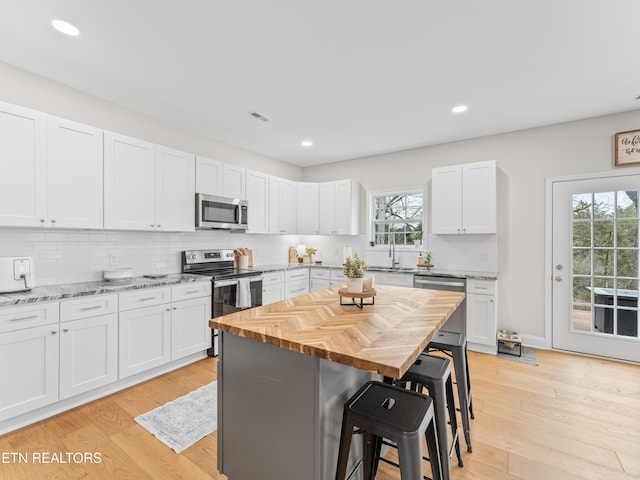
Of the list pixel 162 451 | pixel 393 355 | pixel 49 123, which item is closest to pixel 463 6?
pixel 393 355

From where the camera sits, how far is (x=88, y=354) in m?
2.55

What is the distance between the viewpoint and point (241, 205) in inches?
169

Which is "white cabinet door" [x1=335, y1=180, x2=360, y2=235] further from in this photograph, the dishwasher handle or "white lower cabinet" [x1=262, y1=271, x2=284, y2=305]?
the dishwasher handle

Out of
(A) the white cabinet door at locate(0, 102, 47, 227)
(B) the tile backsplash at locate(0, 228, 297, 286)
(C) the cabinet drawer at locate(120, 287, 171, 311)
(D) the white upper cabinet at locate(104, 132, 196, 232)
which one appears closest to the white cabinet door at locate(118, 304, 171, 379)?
(C) the cabinet drawer at locate(120, 287, 171, 311)

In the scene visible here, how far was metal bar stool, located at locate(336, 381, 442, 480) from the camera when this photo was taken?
1.23 m

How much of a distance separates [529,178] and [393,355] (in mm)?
3837

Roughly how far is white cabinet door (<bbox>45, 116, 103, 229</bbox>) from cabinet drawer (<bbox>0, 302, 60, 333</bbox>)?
70cm

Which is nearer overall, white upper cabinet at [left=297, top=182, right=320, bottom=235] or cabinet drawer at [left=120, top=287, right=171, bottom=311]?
cabinet drawer at [left=120, top=287, right=171, bottom=311]

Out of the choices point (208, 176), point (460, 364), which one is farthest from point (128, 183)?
point (460, 364)

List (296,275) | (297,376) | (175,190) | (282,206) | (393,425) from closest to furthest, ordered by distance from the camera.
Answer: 1. (393,425)
2. (297,376)
3. (175,190)
4. (296,275)
5. (282,206)

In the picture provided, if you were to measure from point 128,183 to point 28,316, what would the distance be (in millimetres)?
1420

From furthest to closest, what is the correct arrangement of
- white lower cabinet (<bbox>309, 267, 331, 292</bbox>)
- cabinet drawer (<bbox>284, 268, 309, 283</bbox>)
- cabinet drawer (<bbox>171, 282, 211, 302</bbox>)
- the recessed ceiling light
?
white lower cabinet (<bbox>309, 267, 331, 292</bbox>), cabinet drawer (<bbox>284, 268, 309, 283</bbox>), cabinet drawer (<bbox>171, 282, 211, 302</bbox>), the recessed ceiling light

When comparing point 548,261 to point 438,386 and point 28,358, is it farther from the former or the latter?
point 28,358

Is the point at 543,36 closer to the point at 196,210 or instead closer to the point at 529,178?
the point at 529,178
